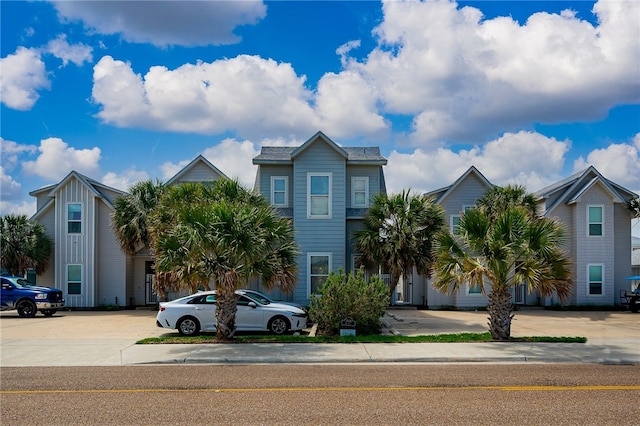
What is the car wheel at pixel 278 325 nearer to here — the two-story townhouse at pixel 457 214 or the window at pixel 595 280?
the two-story townhouse at pixel 457 214

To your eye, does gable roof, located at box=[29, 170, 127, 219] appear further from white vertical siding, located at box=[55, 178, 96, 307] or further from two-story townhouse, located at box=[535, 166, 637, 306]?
two-story townhouse, located at box=[535, 166, 637, 306]

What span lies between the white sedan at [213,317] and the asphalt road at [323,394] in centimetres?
513

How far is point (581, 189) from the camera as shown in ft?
100

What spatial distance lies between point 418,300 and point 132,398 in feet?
75.8

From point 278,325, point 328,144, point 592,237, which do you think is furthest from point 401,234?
point 592,237

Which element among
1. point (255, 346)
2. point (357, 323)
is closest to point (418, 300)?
point (357, 323)

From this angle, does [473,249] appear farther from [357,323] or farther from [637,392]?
[637,392]

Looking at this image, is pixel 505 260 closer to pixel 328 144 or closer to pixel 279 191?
pixel 328 144

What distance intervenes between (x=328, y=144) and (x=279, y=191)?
3.39m

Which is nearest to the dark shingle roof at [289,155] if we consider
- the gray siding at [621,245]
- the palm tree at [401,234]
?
the palm tree at [401,234]

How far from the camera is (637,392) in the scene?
388 inches

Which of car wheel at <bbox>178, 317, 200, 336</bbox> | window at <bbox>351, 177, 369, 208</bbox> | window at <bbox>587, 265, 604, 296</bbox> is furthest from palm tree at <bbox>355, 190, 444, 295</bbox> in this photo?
window at <bbox>587, 265, 604, 296</bbox>

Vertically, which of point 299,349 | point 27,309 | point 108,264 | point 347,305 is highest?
point 108,264

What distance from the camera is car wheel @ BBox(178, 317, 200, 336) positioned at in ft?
59.1
